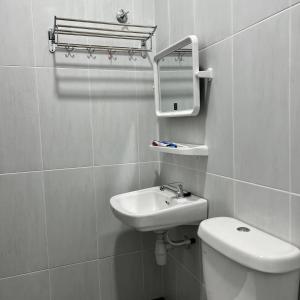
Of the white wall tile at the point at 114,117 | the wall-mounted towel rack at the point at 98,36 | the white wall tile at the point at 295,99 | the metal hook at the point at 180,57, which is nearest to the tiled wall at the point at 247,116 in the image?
the white wall tile at the point at 295,99

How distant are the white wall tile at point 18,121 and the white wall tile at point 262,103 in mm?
1067

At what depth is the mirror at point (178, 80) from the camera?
1.30m

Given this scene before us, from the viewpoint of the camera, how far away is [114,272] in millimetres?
1794

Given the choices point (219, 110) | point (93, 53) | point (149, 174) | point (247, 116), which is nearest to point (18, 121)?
point (93, 53)

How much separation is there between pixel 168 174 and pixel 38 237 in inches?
32.8

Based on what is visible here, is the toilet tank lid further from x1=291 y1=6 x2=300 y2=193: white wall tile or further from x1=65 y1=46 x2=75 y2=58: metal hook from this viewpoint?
x1=65 y1=46 x2=75 y2=58: metal hook

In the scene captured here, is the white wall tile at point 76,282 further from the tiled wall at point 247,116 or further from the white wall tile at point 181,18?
the white wall tile at point 181,18

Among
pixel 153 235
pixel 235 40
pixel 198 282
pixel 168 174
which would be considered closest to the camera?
pixel 235 40

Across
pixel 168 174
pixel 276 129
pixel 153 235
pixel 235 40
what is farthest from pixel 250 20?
pixel 153 235

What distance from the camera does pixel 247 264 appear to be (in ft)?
2.85

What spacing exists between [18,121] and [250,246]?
50.8 inches

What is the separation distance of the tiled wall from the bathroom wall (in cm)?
39

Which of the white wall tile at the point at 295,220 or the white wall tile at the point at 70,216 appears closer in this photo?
the white wall tile at the point at 295,220

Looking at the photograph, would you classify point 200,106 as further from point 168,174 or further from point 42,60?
point 42,60
